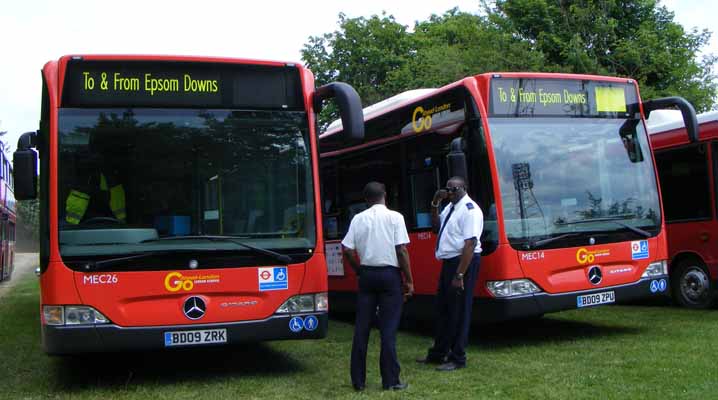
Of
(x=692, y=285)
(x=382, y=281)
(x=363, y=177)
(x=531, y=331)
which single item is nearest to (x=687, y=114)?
(x=531, y=331)

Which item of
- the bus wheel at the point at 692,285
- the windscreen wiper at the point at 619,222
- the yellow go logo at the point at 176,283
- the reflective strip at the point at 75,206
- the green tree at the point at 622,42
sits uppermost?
the green tree at the point at 622,42

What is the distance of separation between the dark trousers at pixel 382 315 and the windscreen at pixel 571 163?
225 cm

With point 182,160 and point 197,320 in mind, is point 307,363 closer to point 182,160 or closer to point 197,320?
point 197,320

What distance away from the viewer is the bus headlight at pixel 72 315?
7.38 m

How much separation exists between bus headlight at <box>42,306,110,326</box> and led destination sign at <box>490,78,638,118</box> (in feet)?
15.4

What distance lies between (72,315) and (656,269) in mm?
6517

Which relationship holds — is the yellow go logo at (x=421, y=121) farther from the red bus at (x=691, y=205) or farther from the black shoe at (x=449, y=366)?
the red bus at (x=691, y=205)

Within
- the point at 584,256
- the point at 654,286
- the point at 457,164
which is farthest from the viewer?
the point at 654,286

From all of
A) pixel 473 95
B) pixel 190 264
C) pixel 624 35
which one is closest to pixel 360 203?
pixel 473 95

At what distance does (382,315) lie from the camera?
7.50 meters

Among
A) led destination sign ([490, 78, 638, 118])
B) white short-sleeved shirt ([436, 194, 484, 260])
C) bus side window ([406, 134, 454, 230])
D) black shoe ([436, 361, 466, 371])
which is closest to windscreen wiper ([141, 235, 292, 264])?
white short-sleeved shirt ([436, 194, 484, 260])

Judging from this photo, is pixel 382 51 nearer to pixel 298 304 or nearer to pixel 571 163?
pixel 571 163

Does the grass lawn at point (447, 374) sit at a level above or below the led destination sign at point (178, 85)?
below

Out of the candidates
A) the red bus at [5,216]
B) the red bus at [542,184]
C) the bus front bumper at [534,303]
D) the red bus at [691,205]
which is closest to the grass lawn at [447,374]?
the bus front bumper at [534,303]
